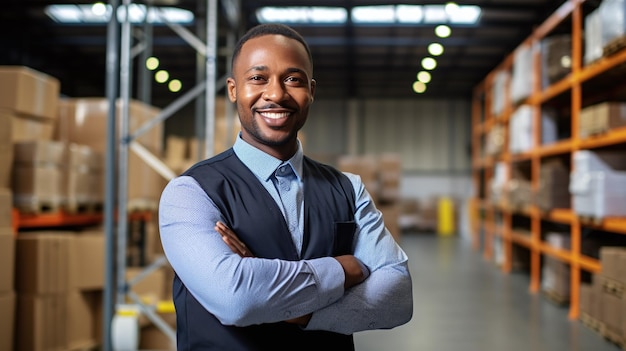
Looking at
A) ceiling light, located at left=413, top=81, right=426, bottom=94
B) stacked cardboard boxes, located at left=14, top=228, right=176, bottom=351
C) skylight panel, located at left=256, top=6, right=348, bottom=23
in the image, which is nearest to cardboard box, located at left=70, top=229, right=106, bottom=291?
stacked cardboard boxes, located at left=14, top=228, right=176, bottom=351

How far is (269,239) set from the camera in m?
1.67

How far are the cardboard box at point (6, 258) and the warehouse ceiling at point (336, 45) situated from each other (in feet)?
18.1

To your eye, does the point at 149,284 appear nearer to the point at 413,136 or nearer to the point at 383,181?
the point at 383,181

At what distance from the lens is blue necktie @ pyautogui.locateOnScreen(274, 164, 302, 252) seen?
5.64 ft

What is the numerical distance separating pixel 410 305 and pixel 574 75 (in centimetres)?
656

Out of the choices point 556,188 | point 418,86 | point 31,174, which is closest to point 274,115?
point 31,174

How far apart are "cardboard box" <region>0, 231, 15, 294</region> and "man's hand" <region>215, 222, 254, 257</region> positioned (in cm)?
364

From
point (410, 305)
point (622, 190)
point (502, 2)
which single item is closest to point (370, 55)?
point (502, 2)

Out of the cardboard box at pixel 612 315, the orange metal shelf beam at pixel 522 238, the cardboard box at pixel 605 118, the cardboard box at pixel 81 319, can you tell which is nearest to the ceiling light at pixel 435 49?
the orange metal shelf beam at pixel 522 238

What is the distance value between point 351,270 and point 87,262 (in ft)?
14.8

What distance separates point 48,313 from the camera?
5074 millimetres

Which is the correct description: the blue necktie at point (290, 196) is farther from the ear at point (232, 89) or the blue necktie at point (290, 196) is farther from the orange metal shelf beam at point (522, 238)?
the orange metal shelf beam at point (522, 238)

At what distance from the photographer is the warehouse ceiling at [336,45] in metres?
11.3

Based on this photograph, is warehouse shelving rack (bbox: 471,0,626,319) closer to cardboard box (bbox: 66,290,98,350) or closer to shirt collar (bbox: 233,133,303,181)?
cardboard box (bbox: 66,290,98,350)
